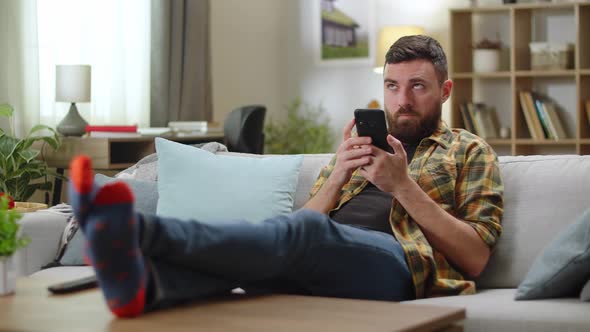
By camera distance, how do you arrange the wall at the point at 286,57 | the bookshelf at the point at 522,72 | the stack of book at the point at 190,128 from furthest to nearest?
the wall at the point at 286,57
the bookshelf at the point at 522,72
the stack of book at the point at 190,128

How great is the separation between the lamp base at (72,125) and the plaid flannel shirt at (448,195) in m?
2.25

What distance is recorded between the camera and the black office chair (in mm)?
4699

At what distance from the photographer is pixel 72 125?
4.35 m

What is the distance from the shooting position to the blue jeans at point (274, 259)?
1.60 meters

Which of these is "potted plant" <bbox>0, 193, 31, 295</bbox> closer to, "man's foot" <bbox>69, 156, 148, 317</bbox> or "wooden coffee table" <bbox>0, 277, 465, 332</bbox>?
"wooden coffee table" <bbox>0, 277, 465, 332</bbox>

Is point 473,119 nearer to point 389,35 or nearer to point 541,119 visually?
point 541,119

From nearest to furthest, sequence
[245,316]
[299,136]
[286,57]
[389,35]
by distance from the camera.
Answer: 1. [245,316]
2. [389,35]
3. [299,136]
4. [286,57]

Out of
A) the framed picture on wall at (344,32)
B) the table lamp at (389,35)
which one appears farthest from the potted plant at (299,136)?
the table lamp at (389,35)

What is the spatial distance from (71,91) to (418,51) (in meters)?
2.39

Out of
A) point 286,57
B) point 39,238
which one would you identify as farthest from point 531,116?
point 39,238

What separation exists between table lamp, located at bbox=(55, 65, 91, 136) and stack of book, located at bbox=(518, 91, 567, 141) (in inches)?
105

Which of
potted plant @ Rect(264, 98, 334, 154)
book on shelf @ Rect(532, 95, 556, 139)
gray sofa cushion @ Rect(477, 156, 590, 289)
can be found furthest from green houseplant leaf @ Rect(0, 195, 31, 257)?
potted plant @ Rect(264, 98, 334, 154)

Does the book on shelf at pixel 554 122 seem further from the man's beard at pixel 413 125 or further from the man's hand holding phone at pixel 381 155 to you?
the man's hand holding phone at pixel 381 155

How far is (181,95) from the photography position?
5.51 meters
